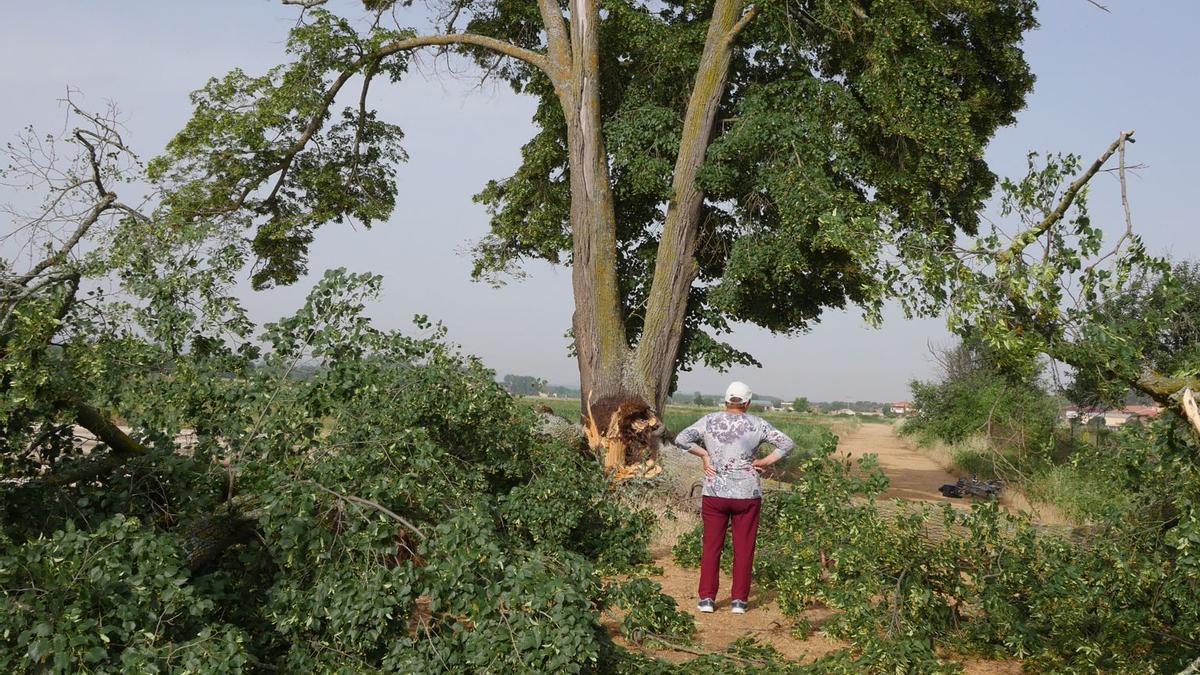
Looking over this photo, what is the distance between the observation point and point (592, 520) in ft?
30.6

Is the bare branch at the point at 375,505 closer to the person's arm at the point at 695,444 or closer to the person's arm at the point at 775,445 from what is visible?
the person's arm at the point at 695,444

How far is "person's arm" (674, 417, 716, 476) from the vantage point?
23.3 feet

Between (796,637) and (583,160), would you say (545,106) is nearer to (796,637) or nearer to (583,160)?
(583,160)

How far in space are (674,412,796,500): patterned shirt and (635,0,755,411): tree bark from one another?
569 centimetres

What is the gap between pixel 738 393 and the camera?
707 cm

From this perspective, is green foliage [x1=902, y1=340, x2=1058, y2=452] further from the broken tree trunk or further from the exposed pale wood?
the exposed pale wood

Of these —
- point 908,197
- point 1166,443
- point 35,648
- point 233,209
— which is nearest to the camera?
point 35,648

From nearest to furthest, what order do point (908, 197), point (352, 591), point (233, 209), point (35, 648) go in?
point (35, 648) → point (352, 591) → point (908, 197) → point (233, 209)

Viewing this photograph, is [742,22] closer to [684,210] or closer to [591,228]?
[684,210]

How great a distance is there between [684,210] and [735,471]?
21.3 feet

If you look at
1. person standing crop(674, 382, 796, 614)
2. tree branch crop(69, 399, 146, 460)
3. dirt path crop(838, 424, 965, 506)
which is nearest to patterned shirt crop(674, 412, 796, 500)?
person standing crop(674, 382, 796, 614)

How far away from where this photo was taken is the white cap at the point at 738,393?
→ 279 inches

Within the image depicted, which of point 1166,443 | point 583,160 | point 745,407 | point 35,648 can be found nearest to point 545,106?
point 583,160

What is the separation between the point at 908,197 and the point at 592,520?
19.7ft
